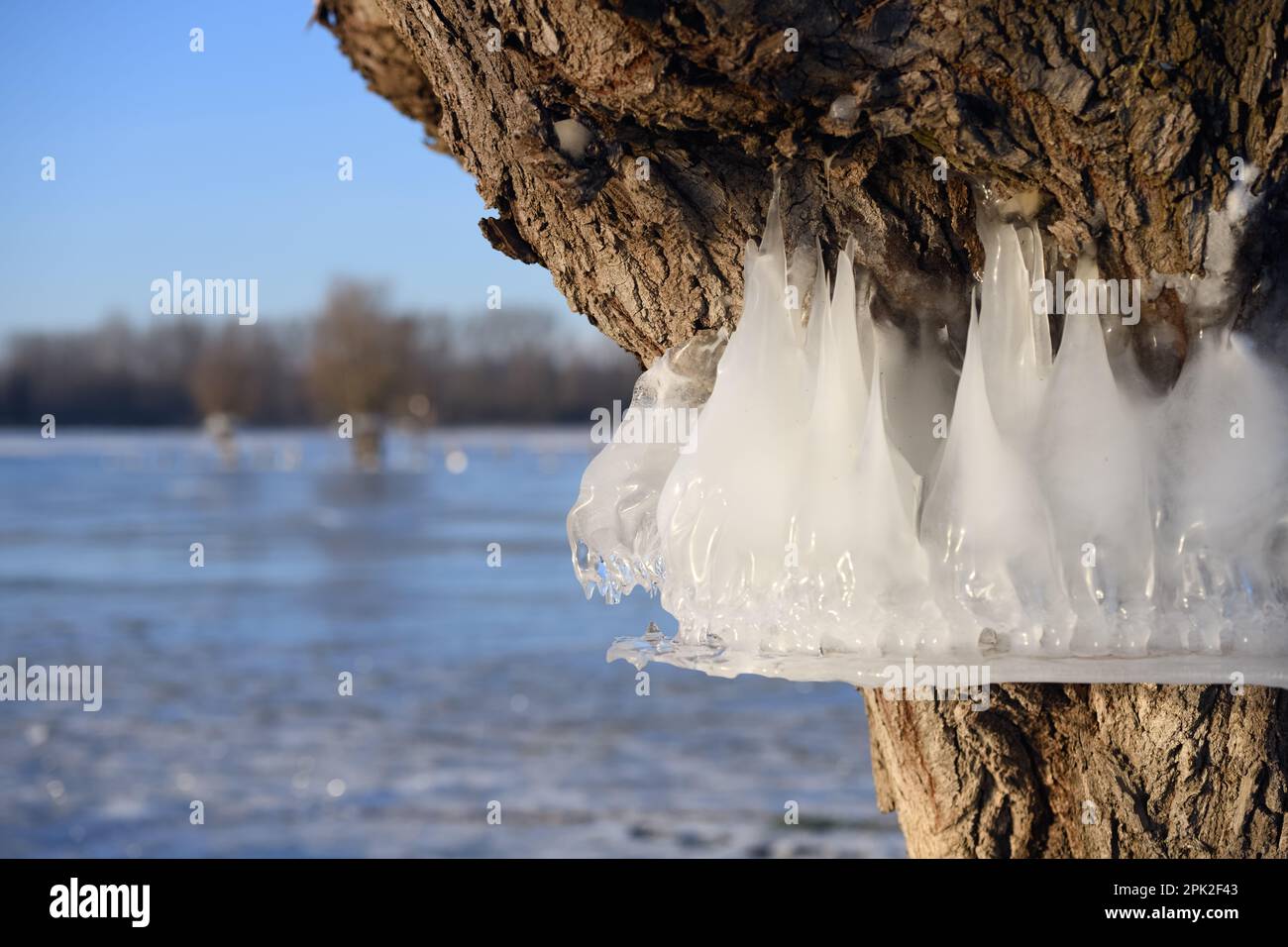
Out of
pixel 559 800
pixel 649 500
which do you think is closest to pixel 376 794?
pixel 559 800

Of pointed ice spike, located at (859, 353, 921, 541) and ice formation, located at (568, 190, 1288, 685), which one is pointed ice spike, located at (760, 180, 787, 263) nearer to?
ice formation, located at (568, 190, 1288, 685)

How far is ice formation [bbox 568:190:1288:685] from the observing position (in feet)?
6.44

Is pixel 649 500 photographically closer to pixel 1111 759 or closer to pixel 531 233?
pixel 531 233

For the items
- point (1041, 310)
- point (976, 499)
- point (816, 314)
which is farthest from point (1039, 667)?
point (816, 314)

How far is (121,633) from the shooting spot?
12.5 meters

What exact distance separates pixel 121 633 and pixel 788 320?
39.0 ft

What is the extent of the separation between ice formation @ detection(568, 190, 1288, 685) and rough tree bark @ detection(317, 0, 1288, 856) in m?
0.09

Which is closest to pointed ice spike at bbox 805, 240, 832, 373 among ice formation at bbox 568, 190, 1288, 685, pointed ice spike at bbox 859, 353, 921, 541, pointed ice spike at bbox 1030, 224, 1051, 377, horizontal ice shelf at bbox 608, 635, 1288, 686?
ice formation at bbox 568, 190, 1288, 685

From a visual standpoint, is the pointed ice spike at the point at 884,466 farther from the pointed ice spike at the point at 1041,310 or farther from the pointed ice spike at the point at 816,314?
the pointed ice spike at the point at 1041,310

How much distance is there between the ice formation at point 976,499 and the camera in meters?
1.96

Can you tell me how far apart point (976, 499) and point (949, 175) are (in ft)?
1.83

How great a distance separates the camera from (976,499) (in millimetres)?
2064

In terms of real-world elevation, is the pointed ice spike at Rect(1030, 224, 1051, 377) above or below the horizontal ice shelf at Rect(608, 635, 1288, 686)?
above

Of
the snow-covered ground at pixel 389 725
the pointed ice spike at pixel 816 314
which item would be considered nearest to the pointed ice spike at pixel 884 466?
the pointed ice spike at pixel 816 314
